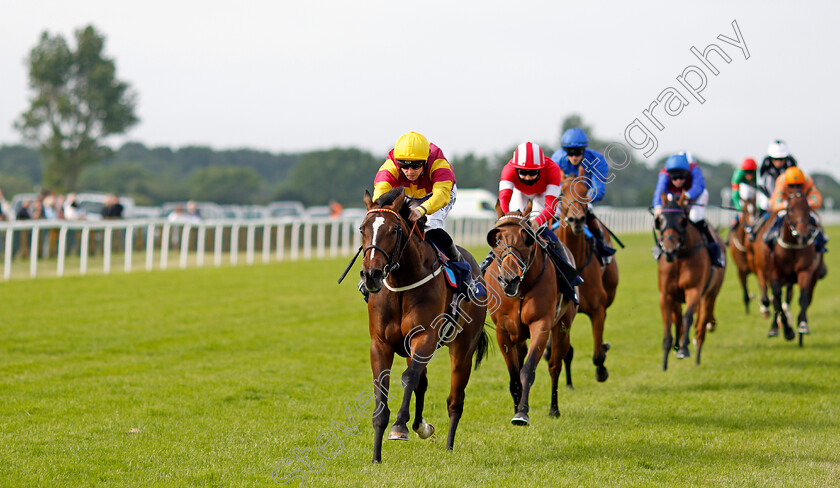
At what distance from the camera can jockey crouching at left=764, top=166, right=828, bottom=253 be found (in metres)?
11.6

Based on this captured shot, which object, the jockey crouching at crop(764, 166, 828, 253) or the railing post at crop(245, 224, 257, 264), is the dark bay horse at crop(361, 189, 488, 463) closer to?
the jockey crouching at crop(764, 166, 828, 253)

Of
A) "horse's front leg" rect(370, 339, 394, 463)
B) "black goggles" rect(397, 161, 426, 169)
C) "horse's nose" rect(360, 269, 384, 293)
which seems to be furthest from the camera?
"black goggles" rect(397, 161, 426, 169)

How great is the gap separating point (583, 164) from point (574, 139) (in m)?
0.27

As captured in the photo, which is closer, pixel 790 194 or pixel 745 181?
pixel 790 194

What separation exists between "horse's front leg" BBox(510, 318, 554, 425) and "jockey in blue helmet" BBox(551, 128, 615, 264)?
7.21 ft

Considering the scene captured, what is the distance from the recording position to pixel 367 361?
993cm

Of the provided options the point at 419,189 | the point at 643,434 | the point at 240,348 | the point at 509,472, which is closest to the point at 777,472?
the point at 643,434

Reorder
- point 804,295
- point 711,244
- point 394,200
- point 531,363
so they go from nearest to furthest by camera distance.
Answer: point 394,200
point 531,363
point 711,244
point 804,295

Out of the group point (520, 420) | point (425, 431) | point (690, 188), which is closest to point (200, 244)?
point (690, 188)

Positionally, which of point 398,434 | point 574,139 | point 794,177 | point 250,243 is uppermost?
point 574,139

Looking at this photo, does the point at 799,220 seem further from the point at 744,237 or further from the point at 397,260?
the point at 397,260

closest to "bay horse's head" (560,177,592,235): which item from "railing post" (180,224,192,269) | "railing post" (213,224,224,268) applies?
"railing post" (180,224,192,269)

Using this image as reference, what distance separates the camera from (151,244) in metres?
19.2

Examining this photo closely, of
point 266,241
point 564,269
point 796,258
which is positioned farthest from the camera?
point 266,241
